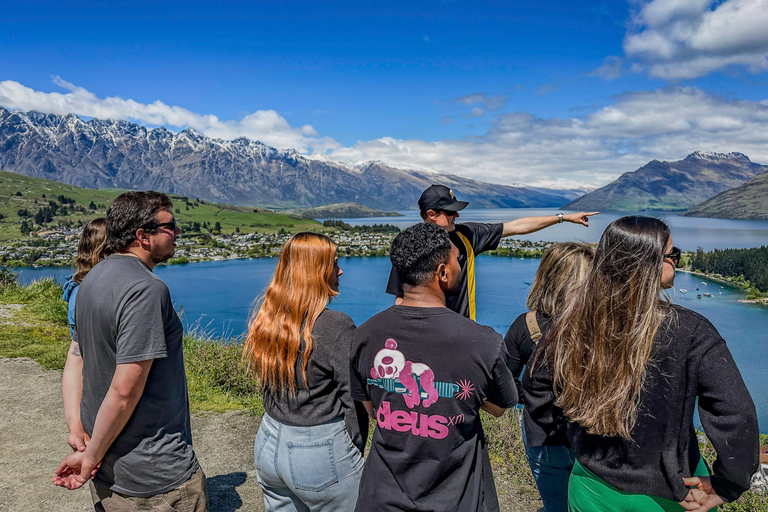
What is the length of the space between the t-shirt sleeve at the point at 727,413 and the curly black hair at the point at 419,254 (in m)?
0.99

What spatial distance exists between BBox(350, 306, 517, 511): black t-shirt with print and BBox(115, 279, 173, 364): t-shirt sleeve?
1.00m

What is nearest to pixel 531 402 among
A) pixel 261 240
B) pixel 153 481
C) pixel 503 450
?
pixel 153 481

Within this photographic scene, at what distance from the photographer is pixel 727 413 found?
1.62 metres

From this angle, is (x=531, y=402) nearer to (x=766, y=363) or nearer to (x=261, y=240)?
(x=766, y=363)

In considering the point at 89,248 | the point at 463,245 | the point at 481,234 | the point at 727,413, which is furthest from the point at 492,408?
the point at 89,248

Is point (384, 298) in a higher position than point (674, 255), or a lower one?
lower

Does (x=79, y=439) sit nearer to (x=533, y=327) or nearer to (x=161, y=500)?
(x=161, y=500)

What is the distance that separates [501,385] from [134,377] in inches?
65.0

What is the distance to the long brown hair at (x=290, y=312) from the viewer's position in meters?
2.30

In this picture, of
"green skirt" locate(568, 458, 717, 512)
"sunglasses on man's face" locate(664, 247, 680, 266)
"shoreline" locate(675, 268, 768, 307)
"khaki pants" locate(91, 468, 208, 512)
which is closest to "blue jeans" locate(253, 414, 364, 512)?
"khaki pants" locate(91, 468, 208, 512)

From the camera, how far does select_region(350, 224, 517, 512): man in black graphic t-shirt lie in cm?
192

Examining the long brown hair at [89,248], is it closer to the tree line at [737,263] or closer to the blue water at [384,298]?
the blue water at [384,298]

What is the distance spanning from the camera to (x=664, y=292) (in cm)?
182

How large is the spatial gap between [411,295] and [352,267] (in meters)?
54.0
